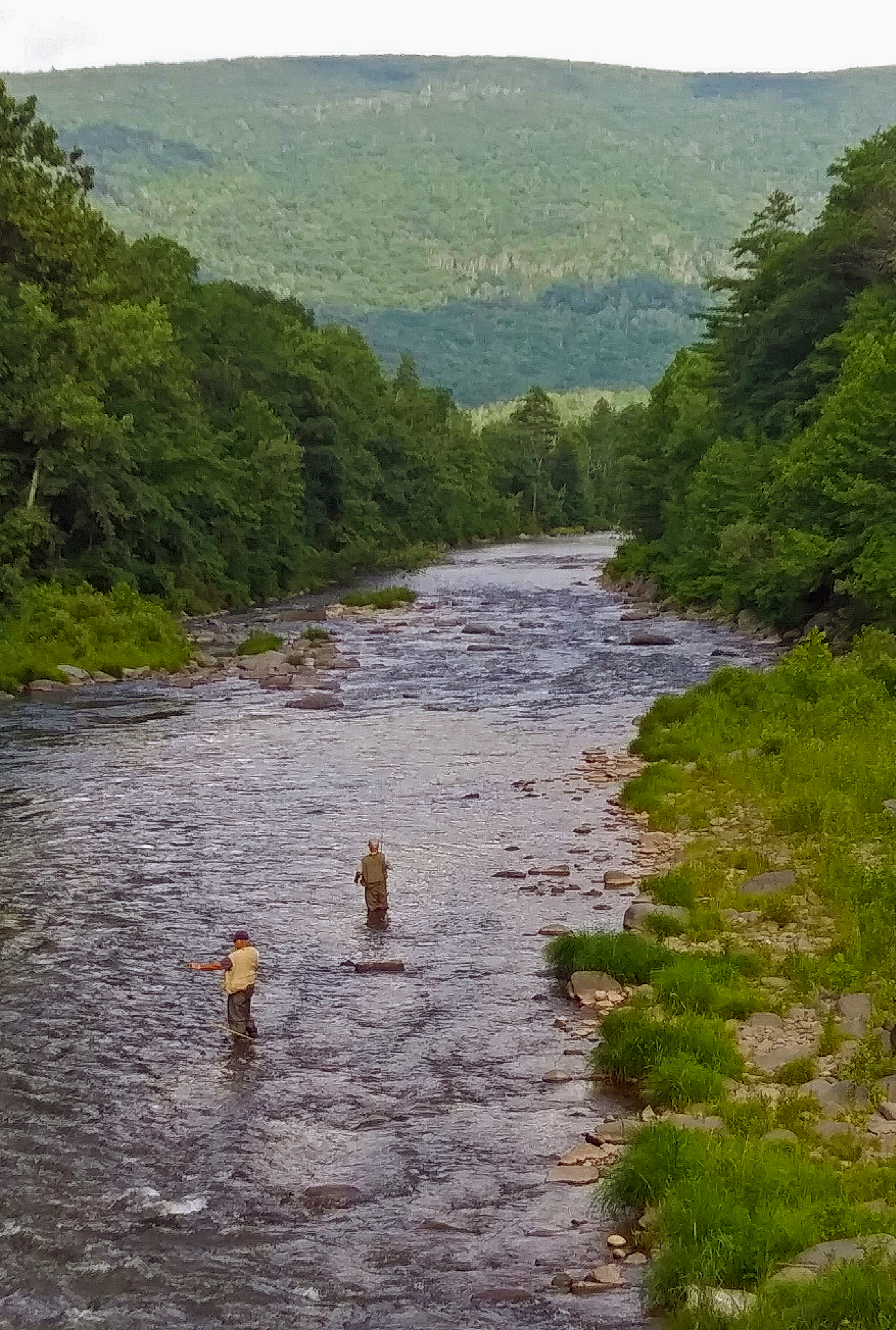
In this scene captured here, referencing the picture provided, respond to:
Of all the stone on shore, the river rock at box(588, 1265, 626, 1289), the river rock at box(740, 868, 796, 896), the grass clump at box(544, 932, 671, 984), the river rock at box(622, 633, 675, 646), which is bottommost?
the river rock at box(622, 633, 675, 646)

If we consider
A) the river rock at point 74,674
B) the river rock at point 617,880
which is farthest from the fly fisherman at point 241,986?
the river rock at point 74,674

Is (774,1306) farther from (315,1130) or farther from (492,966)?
(492,966)

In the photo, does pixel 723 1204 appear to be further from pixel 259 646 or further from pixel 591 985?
pixel 259 646

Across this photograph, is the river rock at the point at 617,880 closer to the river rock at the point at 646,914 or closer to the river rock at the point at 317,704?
the river rock at the point at 646,914

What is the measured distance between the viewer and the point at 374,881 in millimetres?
20250

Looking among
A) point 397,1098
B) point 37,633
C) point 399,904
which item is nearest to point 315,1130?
point 397,1098

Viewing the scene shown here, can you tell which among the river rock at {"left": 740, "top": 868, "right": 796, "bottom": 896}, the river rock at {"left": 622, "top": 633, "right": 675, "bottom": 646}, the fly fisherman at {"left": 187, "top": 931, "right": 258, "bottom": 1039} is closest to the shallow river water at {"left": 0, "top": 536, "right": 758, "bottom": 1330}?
the fly fisherman at {"left": 187, "top": 931, "right": 258, "bottom": 1039}

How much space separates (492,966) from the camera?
18672 mm

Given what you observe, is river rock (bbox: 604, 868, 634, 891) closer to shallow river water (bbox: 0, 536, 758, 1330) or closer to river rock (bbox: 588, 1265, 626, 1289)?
shallow river water (bbox: 0, 536, 758, 1330)

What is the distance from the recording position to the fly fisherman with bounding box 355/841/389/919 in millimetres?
20188

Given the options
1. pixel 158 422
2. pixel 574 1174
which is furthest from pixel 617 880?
pixel 158 422

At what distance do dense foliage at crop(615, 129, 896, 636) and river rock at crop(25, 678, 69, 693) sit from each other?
899 inches

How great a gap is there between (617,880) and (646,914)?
2.61 meters

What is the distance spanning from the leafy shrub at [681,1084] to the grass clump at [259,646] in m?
34.9
